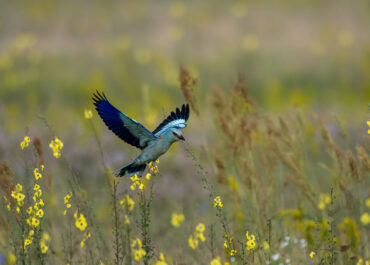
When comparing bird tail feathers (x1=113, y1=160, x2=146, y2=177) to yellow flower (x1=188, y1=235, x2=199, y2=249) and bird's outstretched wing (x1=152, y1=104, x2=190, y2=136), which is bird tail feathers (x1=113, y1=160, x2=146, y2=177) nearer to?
bird's outstretched wing (x1=152, y1=104, x2=190, y2=136)

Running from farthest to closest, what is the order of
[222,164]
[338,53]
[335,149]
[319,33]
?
1. [319,33]
2. [338,53]
3. [222,164]
4. [335,149]

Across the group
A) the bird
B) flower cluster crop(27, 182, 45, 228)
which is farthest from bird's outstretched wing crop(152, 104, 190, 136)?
flower cluster crop(27, 182, 45, 228)

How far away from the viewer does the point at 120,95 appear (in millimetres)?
11164

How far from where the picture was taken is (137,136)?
2.18 meters

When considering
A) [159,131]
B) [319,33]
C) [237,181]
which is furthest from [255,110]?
[319,33]

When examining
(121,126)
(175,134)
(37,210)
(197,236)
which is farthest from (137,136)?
(37,210)

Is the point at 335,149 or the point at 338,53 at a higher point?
the point at 338,53

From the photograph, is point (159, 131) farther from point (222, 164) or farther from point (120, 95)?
point (120, 95)

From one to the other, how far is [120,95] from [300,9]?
7347mm

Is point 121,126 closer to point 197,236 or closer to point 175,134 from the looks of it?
point 175,134

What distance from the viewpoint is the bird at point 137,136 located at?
211 centimetres

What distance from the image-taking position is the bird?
6.92 feet

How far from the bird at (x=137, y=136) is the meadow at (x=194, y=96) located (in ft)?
A: 0.21

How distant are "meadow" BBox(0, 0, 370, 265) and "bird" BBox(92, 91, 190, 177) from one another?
0.21ft
